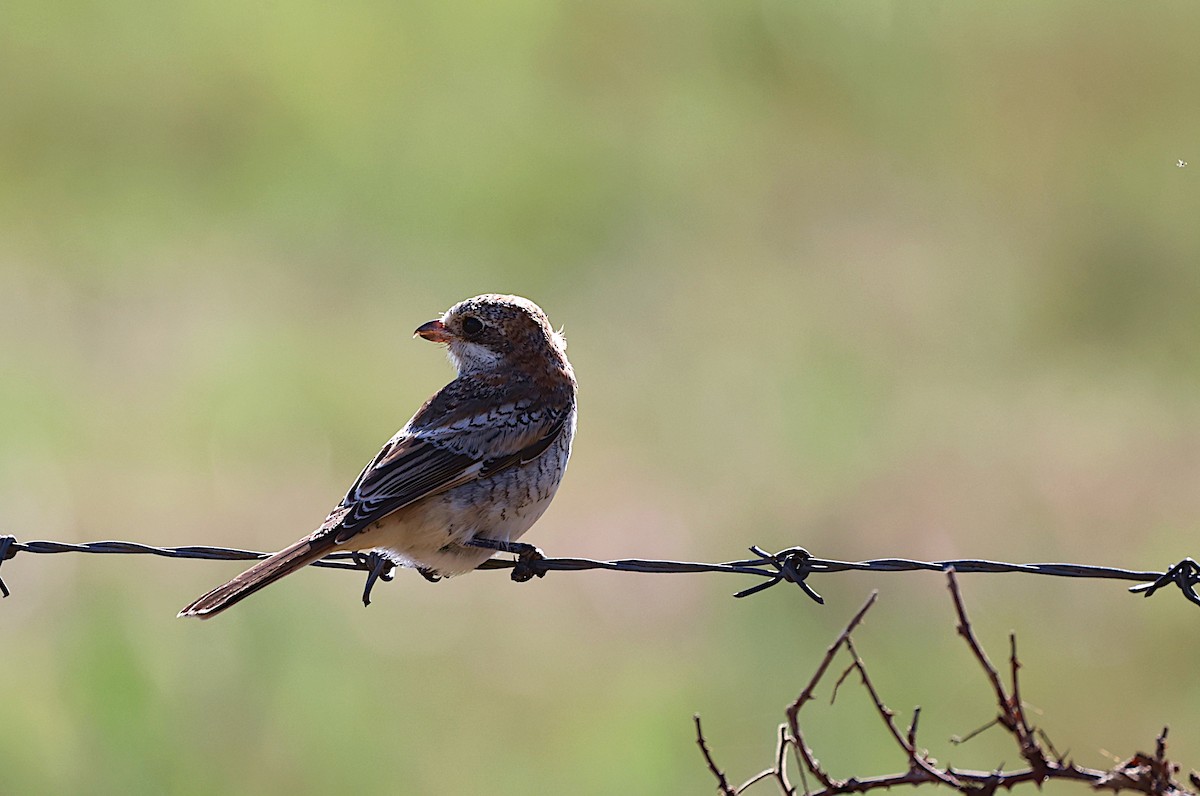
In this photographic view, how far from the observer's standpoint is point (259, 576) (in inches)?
243

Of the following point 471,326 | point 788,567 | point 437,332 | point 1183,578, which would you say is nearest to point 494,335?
point 471,326

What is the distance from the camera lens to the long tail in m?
6.09

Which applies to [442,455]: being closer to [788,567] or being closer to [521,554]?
[521,554]

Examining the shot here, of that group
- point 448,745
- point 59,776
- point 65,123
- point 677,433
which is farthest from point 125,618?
point 65,123

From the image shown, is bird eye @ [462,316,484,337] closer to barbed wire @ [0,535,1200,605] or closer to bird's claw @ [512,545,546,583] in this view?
bird's claw @ [512,545,546,583]

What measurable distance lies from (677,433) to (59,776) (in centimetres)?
632

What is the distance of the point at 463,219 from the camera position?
18250mm

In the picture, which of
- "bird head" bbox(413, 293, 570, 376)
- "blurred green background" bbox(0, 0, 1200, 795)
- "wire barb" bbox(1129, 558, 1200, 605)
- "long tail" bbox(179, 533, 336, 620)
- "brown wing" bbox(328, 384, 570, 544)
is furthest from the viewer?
"blurred green background" bbox(0, 0, 1200, 795)

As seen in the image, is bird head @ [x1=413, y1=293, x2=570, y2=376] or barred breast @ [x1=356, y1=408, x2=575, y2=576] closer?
barred breast @ [x1=356, y1=408, x2=575, y2=576]

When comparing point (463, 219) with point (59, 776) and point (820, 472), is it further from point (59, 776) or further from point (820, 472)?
point (59, 776)

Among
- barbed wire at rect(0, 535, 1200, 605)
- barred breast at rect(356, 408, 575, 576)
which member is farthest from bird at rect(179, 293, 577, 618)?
barbed wire at rect(0, 535, 1200, 605)

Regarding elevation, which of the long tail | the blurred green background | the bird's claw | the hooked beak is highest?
the blurred green background

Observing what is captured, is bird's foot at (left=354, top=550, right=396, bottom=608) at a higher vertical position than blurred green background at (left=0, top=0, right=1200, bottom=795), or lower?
lower

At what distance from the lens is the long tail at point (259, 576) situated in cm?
609
